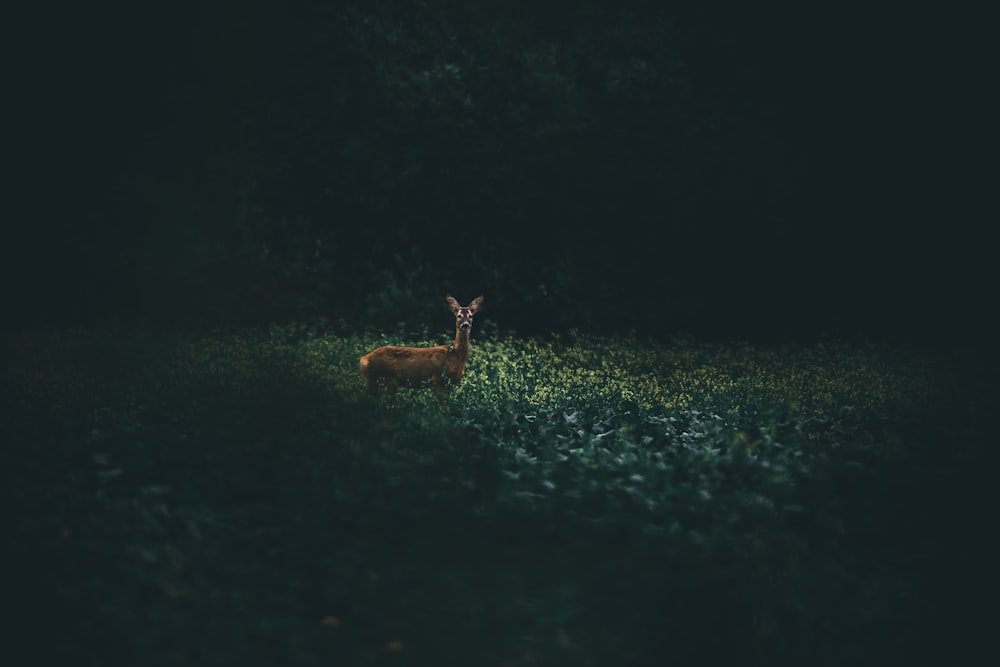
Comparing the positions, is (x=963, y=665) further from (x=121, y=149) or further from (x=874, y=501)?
(x=121, y=149)

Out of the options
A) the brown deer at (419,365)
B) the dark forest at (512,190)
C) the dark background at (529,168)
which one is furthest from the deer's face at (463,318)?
the dark background at (529,168)

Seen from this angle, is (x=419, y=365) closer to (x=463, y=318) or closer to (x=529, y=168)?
(x=463, y=318)

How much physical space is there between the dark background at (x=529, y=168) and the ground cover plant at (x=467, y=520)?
5266mm

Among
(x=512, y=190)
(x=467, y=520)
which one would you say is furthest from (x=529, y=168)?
(x=467, y=520)

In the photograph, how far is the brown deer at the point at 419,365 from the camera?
9.48 metres

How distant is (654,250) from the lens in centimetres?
1551

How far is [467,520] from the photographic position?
664 cm

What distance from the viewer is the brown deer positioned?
948 cm

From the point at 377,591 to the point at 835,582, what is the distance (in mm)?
2750

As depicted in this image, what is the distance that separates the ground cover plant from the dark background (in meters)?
5.27

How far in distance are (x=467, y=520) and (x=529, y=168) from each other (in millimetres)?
9512

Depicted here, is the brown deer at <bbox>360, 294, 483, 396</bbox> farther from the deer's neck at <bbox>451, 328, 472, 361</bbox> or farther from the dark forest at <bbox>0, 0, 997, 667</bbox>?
the dark forest at <bbox>0, 0, 997, 667</bbox>

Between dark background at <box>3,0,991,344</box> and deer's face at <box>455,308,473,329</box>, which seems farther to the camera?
dark background at <box>3,0,991,344</box>

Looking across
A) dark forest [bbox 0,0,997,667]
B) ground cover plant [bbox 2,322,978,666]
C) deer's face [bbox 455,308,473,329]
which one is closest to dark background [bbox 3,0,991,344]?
dark forest [bbox 0,0,997,667]
